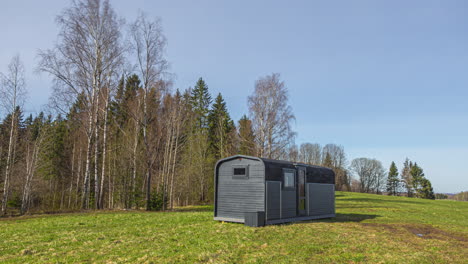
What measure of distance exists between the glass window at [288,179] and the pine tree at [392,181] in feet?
217

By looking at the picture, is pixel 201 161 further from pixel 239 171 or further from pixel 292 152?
pixel 239 171

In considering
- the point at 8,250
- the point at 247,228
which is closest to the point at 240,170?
the point at 247,228

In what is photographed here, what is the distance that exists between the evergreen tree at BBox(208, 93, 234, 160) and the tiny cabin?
2148cm

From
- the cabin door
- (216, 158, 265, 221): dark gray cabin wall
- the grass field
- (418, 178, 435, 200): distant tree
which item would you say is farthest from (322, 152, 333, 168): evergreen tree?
(216, 158, 265, 221): dark gray cabin wall

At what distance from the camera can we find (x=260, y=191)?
38.4 ft

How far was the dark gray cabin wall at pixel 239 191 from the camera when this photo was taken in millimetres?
11758

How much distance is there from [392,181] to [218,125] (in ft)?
169

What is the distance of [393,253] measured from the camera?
771 cm

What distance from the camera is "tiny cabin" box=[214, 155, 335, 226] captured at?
11.7m

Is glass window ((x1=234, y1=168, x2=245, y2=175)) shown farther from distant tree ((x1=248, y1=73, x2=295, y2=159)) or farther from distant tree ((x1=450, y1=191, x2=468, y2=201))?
distant tree ((x1=450, y1=191, x2=468, y2=201))

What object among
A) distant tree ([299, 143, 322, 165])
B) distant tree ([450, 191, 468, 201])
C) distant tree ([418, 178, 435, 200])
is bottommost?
distant tree ([450, 191, 468, 201])

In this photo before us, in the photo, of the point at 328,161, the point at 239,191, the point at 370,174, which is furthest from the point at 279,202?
the point at 370,174

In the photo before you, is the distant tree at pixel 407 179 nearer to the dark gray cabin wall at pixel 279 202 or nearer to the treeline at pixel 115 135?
the treeline at pixel 115 135

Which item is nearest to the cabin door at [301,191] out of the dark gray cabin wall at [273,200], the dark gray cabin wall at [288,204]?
the dark gray cabin wall at [288,204]
